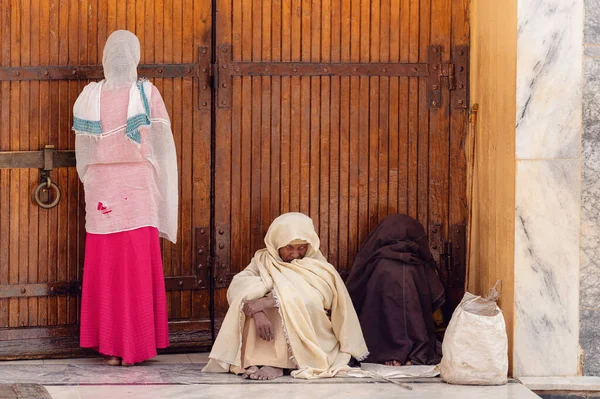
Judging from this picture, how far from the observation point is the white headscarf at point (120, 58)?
5.92 m

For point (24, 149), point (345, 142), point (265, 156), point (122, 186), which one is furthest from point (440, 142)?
point (24, 149)

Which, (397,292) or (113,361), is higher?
(397,292)

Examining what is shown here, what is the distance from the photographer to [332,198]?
21.3 feet

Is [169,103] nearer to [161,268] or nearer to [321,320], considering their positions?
[161,268]

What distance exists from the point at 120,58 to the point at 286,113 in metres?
1.02

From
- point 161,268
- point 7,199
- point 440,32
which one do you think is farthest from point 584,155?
point 7,199

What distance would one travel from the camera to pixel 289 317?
580 cm

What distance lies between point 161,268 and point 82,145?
0.76 metres

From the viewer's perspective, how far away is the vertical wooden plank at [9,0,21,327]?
6.17 metres

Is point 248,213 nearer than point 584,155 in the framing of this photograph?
No

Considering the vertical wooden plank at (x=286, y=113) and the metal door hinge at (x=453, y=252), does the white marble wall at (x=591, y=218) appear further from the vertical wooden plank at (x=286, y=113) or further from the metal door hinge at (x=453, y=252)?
the vertical wooden plank at (x=286, y=113)

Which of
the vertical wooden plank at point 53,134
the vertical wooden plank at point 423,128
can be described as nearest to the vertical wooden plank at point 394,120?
the vertical wooden plank at point 423,128

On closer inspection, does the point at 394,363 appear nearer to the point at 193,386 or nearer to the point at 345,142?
the point at 193,386

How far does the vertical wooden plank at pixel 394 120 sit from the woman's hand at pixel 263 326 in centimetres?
113
